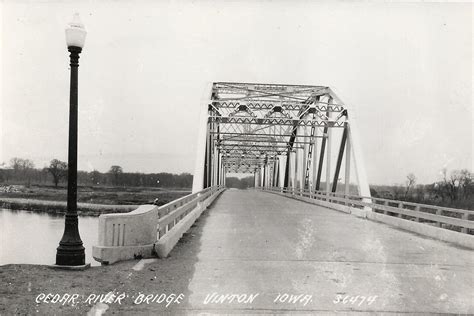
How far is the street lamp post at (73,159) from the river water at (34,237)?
1810 centimetres

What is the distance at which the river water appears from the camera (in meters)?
32.5

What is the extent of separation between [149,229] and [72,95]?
2.58 m

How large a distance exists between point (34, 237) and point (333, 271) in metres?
36.8

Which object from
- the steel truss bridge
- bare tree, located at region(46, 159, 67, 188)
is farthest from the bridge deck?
bare tree, located at region(46, 159, 67, 188)

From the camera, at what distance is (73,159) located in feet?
29.2

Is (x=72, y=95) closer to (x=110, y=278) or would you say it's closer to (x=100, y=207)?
(x=110, y=278)

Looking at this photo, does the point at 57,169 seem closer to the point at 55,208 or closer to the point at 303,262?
the point at 55,208

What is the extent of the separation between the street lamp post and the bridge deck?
191cm

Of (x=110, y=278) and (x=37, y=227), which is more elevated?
(x=110, y=278)

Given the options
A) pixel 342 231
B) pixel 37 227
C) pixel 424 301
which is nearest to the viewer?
pixel 424 301

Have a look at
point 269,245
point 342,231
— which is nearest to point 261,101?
point 342,231

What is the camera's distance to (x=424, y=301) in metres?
6.40

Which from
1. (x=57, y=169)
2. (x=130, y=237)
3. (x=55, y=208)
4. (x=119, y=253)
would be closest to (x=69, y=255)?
(x=119, y=253)

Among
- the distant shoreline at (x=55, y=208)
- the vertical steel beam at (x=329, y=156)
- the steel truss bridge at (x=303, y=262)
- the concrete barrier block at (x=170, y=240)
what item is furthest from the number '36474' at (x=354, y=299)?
the distant shoreline at (x=55, y=208)
